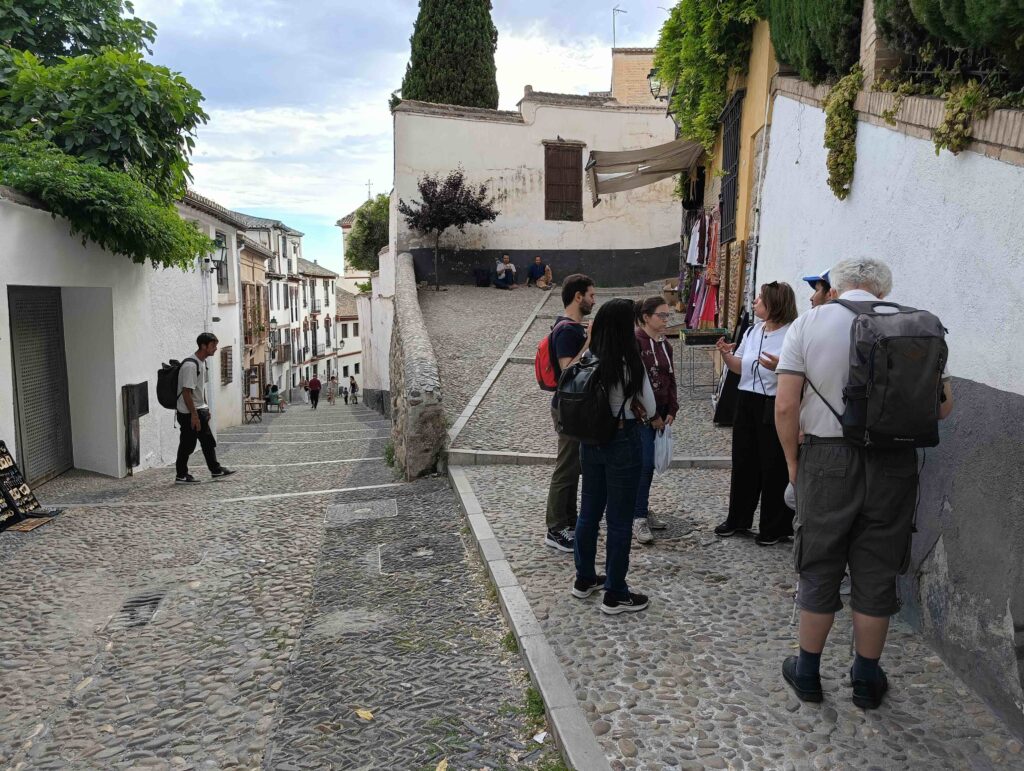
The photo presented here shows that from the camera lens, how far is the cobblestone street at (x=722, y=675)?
2.77m

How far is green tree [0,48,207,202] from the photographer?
9.02 metres

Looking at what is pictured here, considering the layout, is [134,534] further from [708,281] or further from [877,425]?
[708,281]

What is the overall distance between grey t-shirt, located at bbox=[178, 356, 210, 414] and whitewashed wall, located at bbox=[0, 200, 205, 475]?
1.52 metres

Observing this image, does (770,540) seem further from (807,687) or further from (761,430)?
(807,687)

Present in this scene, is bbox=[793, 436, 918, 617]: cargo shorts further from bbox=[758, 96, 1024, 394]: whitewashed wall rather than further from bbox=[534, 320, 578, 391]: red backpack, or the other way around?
bbox=[534, 320, 578, 391]: red backpack

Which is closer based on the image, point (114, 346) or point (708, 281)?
point (114, 346)

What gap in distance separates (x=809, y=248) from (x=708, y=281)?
563 centimetres

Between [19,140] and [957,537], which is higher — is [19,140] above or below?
above

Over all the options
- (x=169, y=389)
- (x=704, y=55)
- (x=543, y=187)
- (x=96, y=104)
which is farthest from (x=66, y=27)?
(x=543, y=187)

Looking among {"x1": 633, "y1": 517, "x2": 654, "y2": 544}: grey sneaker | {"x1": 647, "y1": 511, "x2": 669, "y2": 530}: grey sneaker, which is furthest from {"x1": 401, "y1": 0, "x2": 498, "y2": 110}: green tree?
{"x1": 633, "y1": 517, "x2": 654, "y2": 544}: grey sneaker

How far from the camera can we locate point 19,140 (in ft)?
27.8

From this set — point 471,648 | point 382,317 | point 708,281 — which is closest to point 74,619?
point 471,648

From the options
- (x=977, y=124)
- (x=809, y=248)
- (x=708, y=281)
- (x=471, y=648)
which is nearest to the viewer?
(x=977, y=124)

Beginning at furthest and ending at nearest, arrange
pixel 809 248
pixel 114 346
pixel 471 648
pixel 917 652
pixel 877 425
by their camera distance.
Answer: pixel 114 346 → pixel 809 248 → pixel 471 648 → pixel 917 652 → pixel 877 425
